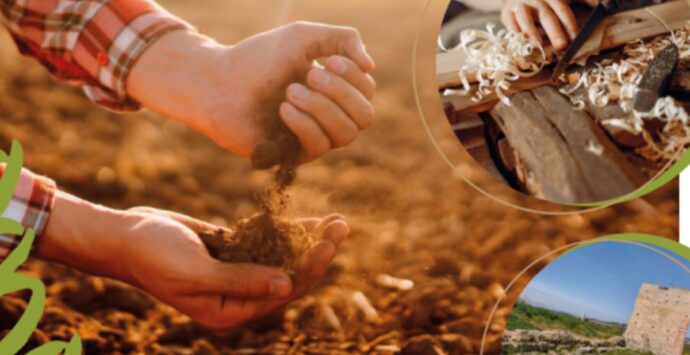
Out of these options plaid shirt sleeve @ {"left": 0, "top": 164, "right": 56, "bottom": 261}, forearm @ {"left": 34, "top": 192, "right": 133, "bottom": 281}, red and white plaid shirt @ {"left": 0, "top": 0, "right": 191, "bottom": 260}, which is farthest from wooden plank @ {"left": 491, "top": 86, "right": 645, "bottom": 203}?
plaid shirt sleeve @ {"left": 0, "top": 164, "right": 56, "bottom": 261}

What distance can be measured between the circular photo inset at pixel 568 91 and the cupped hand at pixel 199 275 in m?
0.57

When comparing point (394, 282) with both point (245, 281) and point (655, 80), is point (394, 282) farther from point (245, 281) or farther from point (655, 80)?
point (655, 80)

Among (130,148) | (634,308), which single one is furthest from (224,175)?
(634,308)

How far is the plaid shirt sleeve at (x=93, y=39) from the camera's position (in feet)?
5.91

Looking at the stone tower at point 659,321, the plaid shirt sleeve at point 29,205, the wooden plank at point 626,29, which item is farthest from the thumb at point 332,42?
the stone tower at point 659,321

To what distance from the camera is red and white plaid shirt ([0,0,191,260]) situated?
1.78 meters

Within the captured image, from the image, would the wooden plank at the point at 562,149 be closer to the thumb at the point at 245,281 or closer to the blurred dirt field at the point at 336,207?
the blurred dirt field at the point at 336,207

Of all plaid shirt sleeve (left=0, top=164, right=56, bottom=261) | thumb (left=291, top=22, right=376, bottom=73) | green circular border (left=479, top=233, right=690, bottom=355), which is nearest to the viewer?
plaid shirt sleeve (left=0, top=164, right=56, bottom=261)

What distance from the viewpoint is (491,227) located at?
206 cm

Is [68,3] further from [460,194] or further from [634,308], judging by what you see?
[634,308]

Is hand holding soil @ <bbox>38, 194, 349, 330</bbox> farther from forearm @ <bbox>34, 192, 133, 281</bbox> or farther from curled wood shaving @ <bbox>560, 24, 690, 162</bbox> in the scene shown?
curled wood shaving @ <bbox>560, 24, 690, 162</bbox>

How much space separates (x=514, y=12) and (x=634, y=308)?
3.11ft

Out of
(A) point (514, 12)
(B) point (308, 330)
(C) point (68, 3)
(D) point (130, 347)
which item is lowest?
(D) point (130, 347)

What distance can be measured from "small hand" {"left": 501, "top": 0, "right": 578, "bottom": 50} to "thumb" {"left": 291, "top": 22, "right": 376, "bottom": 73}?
1.38 ft
